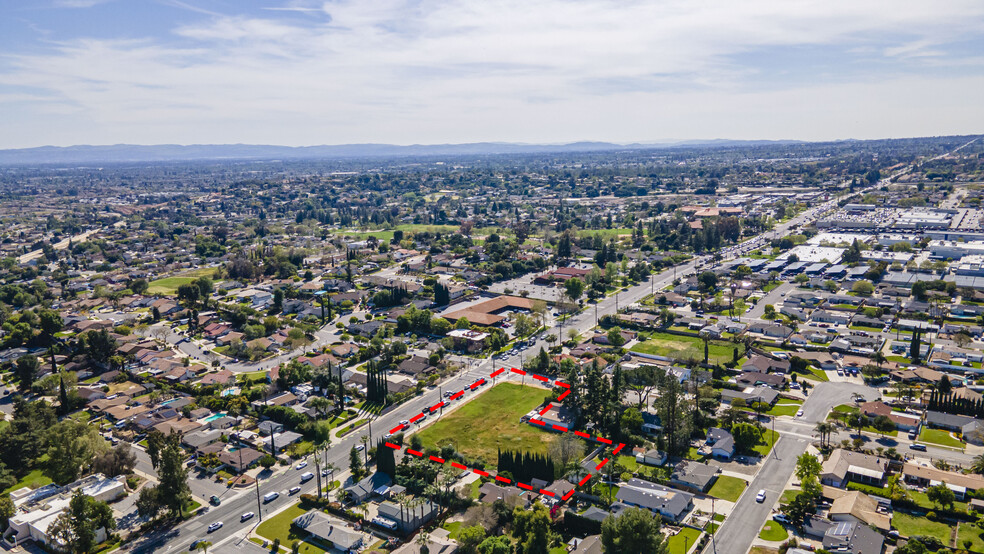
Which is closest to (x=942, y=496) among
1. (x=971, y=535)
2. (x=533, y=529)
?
(x=971, y=535)

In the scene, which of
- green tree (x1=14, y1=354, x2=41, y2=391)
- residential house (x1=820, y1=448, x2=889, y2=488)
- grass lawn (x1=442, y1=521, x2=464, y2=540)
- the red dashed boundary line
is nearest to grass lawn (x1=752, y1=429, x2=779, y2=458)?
residential house (x1=820, y1=448, x2=889, y2=488)

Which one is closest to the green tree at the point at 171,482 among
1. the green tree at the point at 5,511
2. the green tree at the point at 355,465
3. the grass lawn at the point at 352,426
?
the green tree at the point at 5,511

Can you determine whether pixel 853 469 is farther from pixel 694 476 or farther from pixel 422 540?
pixel 422 540

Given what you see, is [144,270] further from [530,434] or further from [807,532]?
[807,532]

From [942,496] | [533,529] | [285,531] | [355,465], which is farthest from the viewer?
[355,465]

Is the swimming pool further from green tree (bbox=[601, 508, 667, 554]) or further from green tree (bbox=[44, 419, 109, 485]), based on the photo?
green tree (bbox=[601, 508, 667, 554])

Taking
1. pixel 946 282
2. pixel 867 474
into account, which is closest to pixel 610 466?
pixel 867 474
